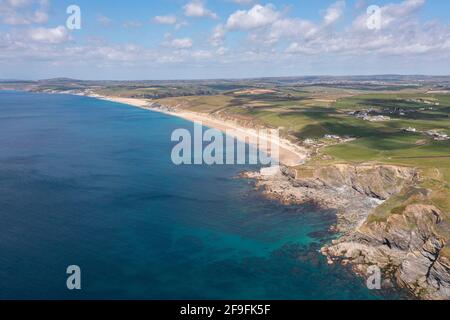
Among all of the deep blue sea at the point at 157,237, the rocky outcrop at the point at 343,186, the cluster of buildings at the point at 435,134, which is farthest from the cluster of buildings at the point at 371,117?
the rocky outcrop at the point at 343,186

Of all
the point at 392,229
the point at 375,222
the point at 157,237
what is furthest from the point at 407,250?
the point at 157,237

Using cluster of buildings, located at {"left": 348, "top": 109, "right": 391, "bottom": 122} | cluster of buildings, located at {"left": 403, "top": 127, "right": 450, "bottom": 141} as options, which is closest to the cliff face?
cluster of buildings, located at {"left": 403, "top": 127, "right": 450, "bottom": 141}

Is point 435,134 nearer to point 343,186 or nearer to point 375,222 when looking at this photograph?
point 343,186

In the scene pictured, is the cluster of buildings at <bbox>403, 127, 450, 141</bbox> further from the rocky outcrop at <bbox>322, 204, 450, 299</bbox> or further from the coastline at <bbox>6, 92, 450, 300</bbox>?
the rocky outcrop at <bbox>322, 204, 450, 299</bbox>

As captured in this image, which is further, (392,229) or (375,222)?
(375,222)

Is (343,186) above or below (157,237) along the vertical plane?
above

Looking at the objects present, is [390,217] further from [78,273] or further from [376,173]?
[78,273]

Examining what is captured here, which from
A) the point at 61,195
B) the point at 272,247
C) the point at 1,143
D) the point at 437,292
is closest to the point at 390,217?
the point at 437,292
